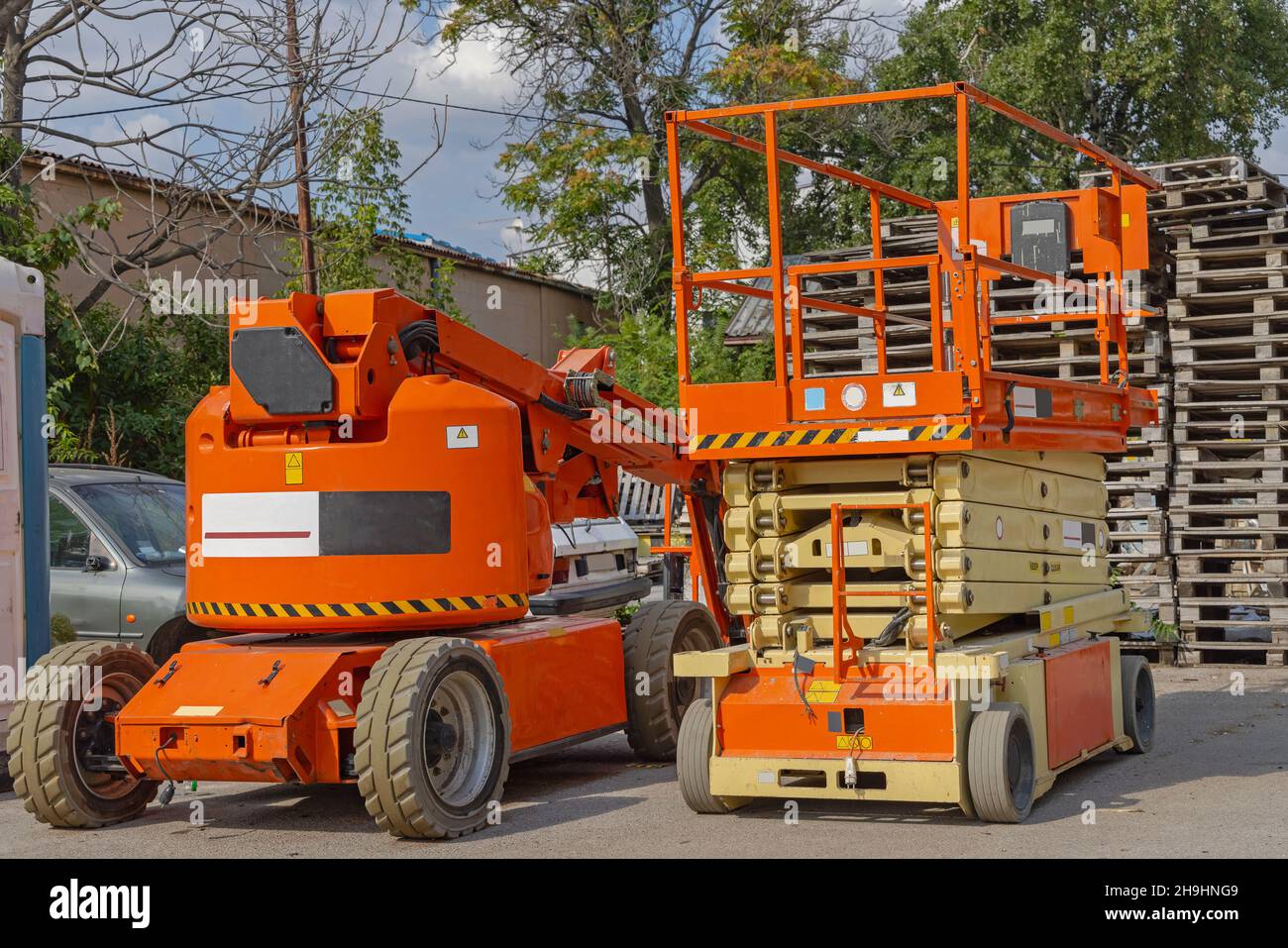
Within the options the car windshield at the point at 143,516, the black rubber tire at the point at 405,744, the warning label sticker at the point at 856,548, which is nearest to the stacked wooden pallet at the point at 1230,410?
the warning label sticker at the point at 856,548

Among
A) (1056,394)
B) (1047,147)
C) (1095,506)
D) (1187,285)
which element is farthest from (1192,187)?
(1047,147)

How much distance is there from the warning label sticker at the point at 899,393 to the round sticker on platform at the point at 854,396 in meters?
0.10

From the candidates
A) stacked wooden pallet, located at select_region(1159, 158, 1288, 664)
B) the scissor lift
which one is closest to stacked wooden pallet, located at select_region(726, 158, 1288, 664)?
stacked wooden pallet, located at select_region(1159, 158, 1288, 664)

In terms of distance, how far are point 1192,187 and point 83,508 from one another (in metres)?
10.4

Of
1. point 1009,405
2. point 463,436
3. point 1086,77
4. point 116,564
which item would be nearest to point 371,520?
point 463,436

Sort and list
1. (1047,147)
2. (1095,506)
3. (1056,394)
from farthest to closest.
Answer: (1047,147) < (1095,506) < (1056,394)

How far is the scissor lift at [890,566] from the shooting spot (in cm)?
750

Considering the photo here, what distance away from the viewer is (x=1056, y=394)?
8.49 m

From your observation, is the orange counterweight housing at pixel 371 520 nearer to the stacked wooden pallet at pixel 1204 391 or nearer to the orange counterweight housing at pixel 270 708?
the orange counterweight housing at pixel 270 708

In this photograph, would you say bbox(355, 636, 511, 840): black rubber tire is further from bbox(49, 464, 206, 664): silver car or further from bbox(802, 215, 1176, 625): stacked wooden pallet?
bbox(802, 215, 1176, 625): stacked wooden pallet

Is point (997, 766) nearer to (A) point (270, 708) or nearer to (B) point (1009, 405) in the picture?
(B) point (1009, 405)

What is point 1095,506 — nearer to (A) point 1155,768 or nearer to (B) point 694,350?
(A) point 1155,768

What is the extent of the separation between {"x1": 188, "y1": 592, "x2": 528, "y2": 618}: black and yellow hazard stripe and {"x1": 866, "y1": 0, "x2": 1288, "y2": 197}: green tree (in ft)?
77.0

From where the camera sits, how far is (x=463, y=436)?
26.3 feet
